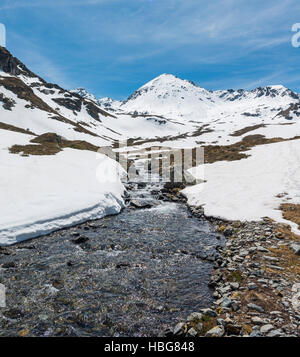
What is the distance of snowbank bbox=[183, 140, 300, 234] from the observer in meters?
19.2

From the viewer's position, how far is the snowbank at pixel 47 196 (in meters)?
15.2

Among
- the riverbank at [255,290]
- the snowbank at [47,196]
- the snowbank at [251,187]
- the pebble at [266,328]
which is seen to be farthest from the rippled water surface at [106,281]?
the snowbank at [251,187]

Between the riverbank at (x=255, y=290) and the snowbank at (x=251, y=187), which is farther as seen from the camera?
the snowbank at (x=251, y=187)

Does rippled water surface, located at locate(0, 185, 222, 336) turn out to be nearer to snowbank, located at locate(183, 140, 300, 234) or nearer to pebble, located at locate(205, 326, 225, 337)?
pebble, located at locate(205, 326, 225, 337)

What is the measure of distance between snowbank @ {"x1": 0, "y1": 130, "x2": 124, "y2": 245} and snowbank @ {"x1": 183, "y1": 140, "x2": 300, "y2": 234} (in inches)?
391

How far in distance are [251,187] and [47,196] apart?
20799 millimetres

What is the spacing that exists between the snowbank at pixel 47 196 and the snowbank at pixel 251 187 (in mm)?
9941

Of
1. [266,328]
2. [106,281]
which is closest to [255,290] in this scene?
[266,328]

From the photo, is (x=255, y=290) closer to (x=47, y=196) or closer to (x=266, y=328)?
(x=266, y=328)

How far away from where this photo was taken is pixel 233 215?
18.7 metres

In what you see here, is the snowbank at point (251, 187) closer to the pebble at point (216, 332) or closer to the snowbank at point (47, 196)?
the snowbank at point (47, 196)

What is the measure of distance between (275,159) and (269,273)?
32669 millimetres

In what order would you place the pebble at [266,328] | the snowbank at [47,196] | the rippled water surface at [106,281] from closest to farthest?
1. the pebble at [266,328]
2. the rippled water surface at [106,281]
3. the snowbank at [47,196]
